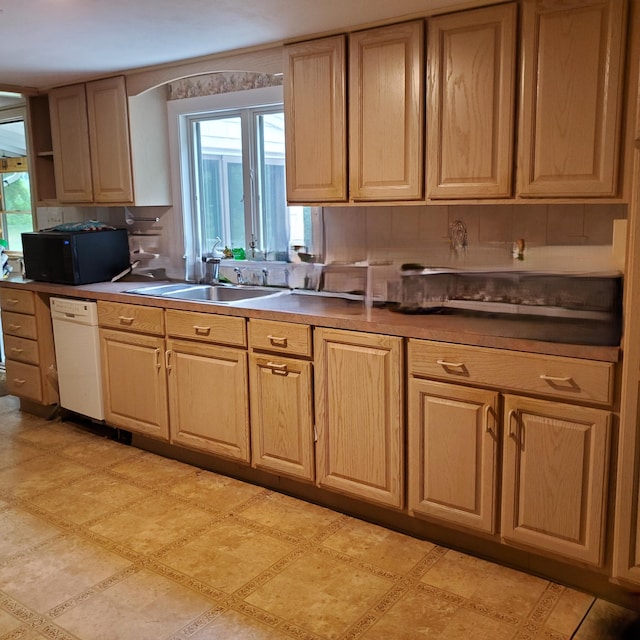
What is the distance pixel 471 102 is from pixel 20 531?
2543 millimetres

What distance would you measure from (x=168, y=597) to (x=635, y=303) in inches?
72.1

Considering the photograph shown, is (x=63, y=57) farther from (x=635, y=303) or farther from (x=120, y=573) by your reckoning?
(x=635, y=303)

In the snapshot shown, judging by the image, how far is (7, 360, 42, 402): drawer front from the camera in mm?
4250

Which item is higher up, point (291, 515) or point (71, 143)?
point (71, 143)

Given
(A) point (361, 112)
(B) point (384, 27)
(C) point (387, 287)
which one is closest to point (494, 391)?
(C) point (387, 287)

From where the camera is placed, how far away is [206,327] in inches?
127

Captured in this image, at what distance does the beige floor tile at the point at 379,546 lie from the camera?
8.46 feet

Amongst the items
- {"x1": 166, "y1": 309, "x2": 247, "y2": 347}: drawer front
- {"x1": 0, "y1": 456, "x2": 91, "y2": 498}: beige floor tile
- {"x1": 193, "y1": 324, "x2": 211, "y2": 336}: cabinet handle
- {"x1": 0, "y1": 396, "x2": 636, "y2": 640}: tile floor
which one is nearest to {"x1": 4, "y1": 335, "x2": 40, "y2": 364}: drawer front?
{"x1": 0, "y1": 456, "x2": 91, "y2": 498}: beige floor tile

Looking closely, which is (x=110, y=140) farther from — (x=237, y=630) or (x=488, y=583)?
(x=488, y=583)

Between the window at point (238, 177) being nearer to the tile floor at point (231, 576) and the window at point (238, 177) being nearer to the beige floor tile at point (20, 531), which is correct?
the tile floor at point (231, 576)

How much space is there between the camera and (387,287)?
3.18 metres

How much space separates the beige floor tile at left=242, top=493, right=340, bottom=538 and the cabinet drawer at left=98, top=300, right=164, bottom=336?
3.38 feet

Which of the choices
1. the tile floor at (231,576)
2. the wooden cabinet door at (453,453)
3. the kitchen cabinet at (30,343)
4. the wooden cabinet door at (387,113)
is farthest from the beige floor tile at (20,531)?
the wooden cabinet door at (387,113)

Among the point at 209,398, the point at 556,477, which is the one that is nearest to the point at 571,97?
the point at 556,477
